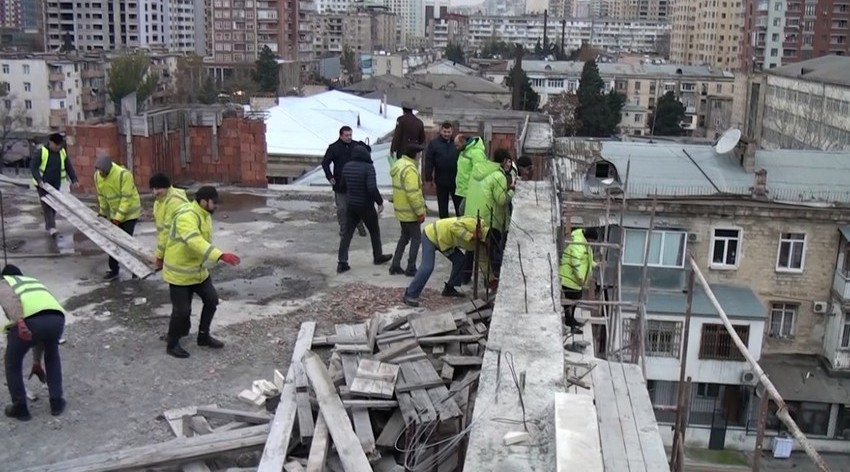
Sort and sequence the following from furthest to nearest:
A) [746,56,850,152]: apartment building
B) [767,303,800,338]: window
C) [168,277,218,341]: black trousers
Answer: [746,56,850,152]: apartment building, [767,303,800,338]: window, [168,277,218,341]: black trousers

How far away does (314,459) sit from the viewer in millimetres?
4832

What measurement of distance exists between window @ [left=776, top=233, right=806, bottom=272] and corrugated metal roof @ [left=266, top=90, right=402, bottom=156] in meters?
12.6

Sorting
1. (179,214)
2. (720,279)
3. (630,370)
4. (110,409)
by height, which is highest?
(179,214)

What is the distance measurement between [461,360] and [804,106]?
5578 cm

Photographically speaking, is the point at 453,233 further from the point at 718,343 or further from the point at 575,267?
the point at 718,343

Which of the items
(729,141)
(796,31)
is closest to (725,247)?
(729,141)

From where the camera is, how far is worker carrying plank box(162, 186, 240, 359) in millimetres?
6410

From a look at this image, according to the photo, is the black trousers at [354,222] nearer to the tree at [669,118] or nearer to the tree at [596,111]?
the tree at [596,111]

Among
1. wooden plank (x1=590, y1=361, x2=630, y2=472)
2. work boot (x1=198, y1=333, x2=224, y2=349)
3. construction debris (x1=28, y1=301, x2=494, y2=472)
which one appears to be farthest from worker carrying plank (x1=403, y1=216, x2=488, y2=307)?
wooden plank (x1=590, y1=361, x2=630, y2=472)

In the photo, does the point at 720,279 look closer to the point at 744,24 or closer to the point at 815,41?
the point at 815,41

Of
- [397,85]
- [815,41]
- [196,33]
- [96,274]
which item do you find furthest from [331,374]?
[196,33]

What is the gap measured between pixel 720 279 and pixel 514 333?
63.5 feet

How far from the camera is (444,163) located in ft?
31.9

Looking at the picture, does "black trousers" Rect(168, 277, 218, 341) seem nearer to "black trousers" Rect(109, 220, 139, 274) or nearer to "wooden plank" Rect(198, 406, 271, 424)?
"wooden plank" Rect(198, 406, 271, 424)
